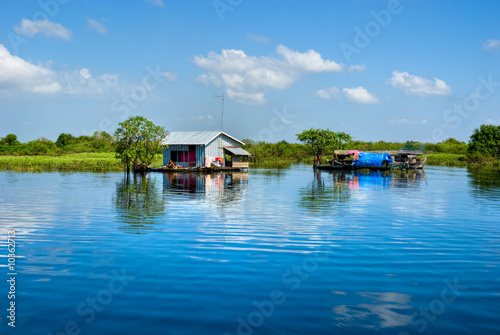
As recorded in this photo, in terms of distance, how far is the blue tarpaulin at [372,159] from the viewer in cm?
4741

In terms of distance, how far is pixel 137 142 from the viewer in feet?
126

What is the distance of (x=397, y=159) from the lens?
5316 centimetres

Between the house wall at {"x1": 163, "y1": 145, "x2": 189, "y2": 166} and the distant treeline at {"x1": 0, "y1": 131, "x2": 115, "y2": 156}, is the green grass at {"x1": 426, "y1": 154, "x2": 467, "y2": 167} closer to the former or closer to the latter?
the house wall at {"x1": 163, "y1": 145, "x2": 189, "y2": 166}

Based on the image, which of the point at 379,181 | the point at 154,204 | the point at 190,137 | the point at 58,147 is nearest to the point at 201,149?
the point at 190,137

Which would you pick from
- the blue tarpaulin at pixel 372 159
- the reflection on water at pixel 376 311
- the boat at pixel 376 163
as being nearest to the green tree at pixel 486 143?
the boat at pixel 376 163

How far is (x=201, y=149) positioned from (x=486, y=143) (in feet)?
171

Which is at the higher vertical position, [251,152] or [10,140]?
[10,140]

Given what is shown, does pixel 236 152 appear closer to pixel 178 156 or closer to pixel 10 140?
pixel 178 156

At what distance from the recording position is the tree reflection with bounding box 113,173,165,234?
1195cm

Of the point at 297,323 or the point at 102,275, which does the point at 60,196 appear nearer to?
the point at 102,275

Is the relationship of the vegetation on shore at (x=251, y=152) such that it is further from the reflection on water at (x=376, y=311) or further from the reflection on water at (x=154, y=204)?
the reflection on water at (x=376, y=311)

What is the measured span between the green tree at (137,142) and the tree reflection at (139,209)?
16.8 m

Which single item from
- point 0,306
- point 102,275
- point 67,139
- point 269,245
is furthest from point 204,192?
point 67,139

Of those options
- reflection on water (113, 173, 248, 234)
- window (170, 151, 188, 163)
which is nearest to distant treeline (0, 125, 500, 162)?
window (170, 151, 188, 163)
